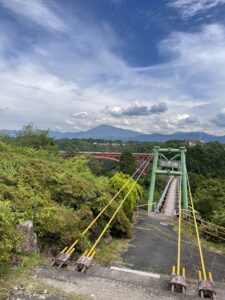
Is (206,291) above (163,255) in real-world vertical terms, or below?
above

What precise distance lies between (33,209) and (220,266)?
525 cm

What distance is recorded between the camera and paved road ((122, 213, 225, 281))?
23.2 feet

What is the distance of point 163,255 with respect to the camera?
314 inches

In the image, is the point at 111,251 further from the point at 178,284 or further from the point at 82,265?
the point at 178,284

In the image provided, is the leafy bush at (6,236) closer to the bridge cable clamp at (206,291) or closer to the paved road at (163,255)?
the bridge cable clamp at (206,291)

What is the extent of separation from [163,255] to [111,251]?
1.47m

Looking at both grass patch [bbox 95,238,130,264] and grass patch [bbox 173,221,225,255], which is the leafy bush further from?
grass patch [bbox 173,221,225,255]

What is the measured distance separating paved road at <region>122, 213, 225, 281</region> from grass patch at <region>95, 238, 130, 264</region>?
0.57ft

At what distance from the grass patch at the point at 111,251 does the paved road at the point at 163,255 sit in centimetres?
17

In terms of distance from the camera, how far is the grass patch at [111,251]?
6.82 meters

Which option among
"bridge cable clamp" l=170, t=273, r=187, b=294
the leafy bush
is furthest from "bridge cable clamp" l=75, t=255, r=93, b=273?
"bridge cable clamp" l=170, t=273, r=187, b=294

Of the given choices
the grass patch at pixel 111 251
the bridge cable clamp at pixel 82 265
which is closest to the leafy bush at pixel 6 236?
the bridge cable clamp at pixel 82 265

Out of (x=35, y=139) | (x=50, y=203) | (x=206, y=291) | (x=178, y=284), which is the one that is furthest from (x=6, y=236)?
(x=35, y=139)

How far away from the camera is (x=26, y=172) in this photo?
7.05m
